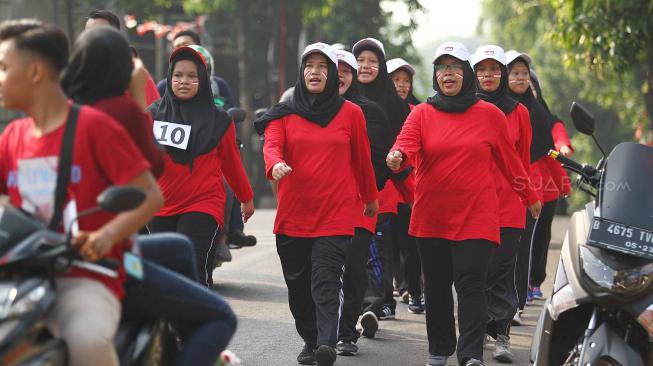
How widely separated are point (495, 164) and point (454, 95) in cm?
66

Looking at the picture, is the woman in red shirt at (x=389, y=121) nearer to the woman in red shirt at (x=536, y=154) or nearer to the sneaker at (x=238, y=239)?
the woman in red shirt at (x=536, y=154)

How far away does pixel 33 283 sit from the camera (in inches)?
169

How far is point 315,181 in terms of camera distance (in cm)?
813

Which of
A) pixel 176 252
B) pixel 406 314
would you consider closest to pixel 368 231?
pixel 406 314

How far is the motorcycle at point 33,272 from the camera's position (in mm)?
4145

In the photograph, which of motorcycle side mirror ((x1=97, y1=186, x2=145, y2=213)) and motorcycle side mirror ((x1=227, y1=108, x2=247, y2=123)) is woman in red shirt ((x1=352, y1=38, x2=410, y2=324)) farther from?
motorcycle side mirror ((x1=97, y1=186, x2=145, y2=213))

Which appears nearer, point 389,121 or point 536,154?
point 389,121

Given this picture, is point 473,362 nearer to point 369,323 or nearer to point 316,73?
point 369,323

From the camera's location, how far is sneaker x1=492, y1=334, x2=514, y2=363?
877 centimetres

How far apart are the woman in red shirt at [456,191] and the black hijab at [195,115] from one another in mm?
1042

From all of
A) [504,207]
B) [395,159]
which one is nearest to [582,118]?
[395,159]

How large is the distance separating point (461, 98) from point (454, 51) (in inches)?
10.5

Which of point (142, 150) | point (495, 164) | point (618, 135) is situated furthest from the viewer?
point (618, 135)

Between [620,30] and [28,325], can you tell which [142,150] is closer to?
[28,325]
